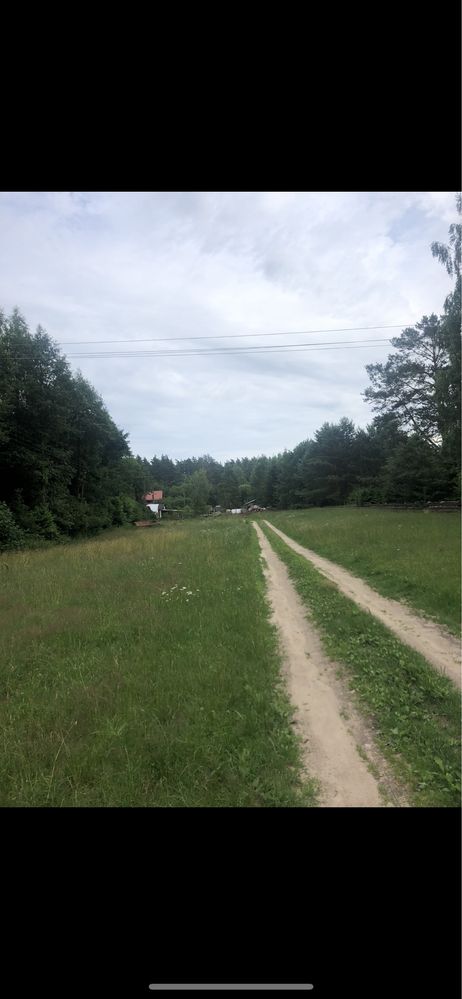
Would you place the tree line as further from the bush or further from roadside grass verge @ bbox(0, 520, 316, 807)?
roadside grass verge @ bbox(0, 520, 316, 807)

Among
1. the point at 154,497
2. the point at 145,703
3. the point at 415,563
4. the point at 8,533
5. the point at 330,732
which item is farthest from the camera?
the point at 154,497

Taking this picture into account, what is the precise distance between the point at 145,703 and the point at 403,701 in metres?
2.45

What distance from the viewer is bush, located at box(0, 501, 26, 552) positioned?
17.2 m

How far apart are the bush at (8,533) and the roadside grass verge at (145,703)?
39.4 feet

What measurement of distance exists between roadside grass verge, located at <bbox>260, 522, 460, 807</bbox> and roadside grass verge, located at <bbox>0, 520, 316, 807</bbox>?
0.72 metres

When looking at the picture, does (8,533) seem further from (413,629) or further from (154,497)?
(154,497)

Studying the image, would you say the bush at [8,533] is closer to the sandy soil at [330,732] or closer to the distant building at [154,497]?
the sandy soil at [330,732]

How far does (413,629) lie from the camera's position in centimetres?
482

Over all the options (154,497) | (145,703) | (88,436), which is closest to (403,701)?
(145,703)

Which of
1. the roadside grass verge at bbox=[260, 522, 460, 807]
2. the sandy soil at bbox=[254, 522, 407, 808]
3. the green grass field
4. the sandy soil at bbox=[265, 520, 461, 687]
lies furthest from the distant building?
the sandy soil at bbox=[254, 522, 407, 808]

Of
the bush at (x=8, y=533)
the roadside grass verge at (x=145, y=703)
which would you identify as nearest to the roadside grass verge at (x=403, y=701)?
the roadside grass verge at (x=145, y=703)
